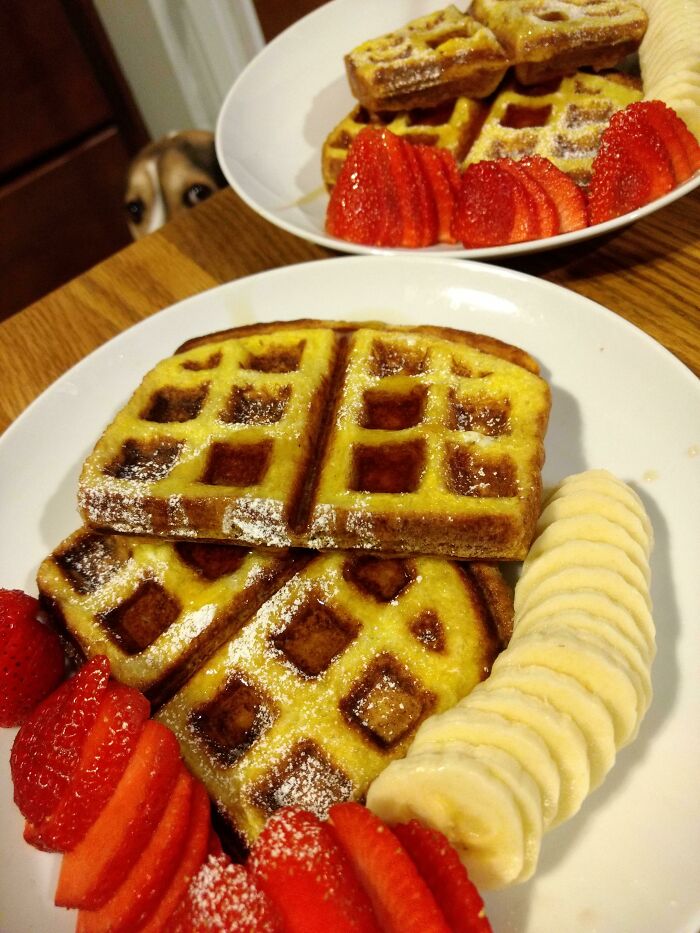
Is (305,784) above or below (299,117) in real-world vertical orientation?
below

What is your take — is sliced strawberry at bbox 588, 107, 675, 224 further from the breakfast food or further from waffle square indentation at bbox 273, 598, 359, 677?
waffle square indentation at bbox 273, 598, 359, 677

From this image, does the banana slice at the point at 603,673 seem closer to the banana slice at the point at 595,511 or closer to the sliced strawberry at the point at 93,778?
the banana slice at the point at 595,511

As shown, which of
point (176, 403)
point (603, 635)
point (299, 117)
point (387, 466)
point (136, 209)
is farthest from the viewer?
point (136, 209)

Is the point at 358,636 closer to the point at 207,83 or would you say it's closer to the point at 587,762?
the point at 587,762

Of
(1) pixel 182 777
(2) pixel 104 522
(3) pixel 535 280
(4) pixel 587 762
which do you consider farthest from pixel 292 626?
(3) pixel 535 280

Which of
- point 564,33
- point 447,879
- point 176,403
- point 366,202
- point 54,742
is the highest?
point 564,33

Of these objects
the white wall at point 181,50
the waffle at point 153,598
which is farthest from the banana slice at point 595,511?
the white wall at point 181,50

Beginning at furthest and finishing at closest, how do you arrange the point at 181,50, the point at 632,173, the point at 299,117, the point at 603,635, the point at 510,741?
the point at 181,50 → the point at 299,117 → the point at 632,173 → the point at 603,635 → the point at 510,741

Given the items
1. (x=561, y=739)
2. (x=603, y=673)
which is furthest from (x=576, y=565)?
(x=561, y=739)

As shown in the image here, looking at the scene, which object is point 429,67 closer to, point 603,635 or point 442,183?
point 442,183
